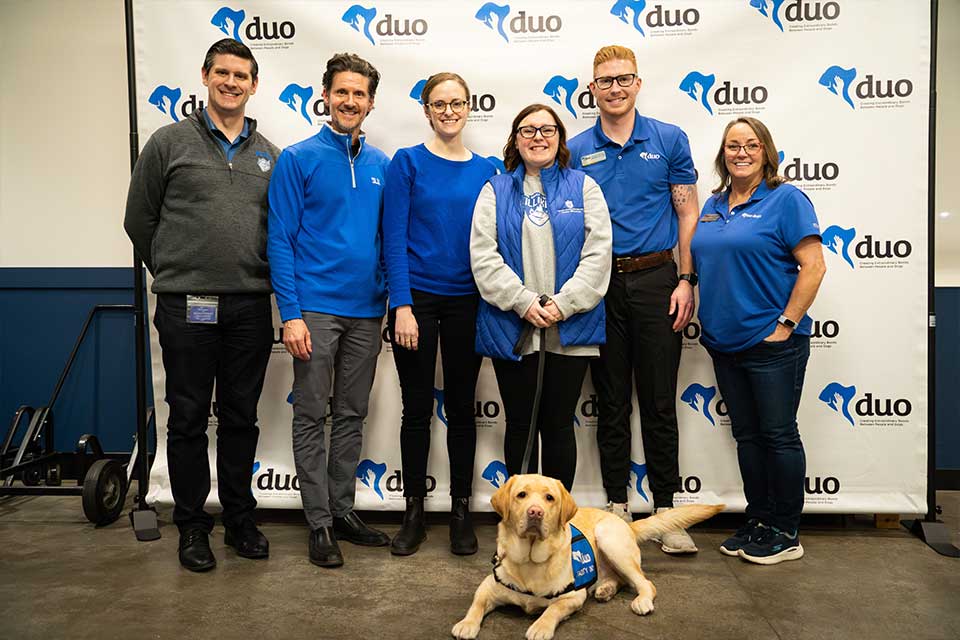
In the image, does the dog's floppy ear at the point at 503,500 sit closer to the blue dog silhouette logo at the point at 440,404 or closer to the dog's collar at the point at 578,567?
the dog's collar at the point at 578,567

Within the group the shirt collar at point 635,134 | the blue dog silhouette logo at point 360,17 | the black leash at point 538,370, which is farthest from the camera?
the blue dog silhouette logo at point 360,17

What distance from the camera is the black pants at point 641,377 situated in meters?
2.71

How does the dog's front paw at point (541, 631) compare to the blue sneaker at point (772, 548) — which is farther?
the blue sneaker at point (772, 548)

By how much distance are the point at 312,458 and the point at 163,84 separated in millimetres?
1868

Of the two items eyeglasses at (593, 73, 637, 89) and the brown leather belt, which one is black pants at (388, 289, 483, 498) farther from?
eyeglasses at (593, 73, 637, 89)

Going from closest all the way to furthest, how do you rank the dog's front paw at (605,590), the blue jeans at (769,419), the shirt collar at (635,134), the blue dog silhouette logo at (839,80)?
the dog's front paw at (605,590)
the blue jeans at (769,419)
the shirt collar at (635,134)
the blue dog silhouette logo at (839,80)

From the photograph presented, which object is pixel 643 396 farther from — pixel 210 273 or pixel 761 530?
pixel 210 273

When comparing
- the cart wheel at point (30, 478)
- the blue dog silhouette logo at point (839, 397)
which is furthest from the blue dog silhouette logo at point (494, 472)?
the cart wheel at point (30, 478)

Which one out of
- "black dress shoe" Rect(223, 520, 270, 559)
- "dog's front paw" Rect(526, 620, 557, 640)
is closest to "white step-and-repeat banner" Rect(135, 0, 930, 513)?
"black dress shoe" Rect(223, 520, 270, 559)

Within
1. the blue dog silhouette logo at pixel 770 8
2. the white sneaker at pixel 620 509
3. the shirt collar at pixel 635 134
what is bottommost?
the white sneaker at pixel 620 509

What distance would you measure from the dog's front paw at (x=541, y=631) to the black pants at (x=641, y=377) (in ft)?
Answer: 3.23

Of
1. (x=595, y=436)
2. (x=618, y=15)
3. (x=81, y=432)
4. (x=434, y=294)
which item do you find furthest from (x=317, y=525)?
(x=618, y=15)

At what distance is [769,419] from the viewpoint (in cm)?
253

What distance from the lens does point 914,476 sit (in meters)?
3.03
